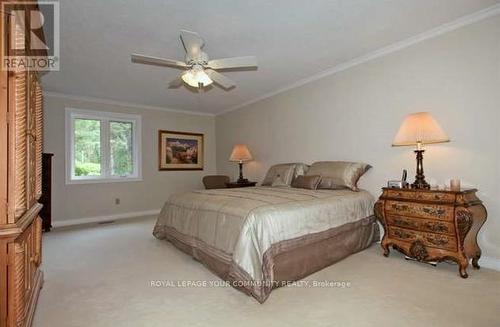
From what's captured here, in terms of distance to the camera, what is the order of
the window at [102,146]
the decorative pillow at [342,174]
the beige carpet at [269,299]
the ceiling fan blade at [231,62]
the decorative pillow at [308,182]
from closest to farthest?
the beige carpet at [269,299] → the ceiling fan blade at [231,62] → the decorative pillow at [342,174] → the decorative pillow at [308,182] → the window at [102,146]

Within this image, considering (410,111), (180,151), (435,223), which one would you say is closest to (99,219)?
(180,151)

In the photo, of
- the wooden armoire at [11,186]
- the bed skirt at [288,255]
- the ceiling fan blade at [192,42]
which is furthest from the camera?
the ceiling fan blade at [192,42]

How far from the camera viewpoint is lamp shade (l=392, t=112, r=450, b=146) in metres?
2.70

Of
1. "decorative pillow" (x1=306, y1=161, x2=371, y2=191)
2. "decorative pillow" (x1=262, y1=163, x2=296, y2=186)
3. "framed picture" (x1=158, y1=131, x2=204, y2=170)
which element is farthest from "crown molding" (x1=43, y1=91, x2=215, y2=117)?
"decorative pillow" (x1=306, y1=161, x2=371, y2=191)

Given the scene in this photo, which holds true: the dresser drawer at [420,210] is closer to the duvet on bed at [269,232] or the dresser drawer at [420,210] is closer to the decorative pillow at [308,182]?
the duvet on bed at [269,232]

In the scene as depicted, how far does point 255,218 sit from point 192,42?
5.60 ft

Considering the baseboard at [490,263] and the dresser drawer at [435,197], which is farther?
the baseboard at [490,263]

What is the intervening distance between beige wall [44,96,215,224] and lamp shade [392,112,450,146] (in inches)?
188

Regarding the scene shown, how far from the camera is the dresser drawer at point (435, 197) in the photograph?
2.47m

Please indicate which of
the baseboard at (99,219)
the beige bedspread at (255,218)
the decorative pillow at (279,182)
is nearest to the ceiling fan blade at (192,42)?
the beige bedspread at (255,218)

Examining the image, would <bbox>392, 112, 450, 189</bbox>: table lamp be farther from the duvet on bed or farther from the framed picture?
the framed picture

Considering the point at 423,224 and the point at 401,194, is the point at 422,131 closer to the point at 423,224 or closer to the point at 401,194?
the point at 401,194

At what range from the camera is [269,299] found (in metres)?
2.10

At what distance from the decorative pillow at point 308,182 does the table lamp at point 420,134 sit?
3.62 feet
